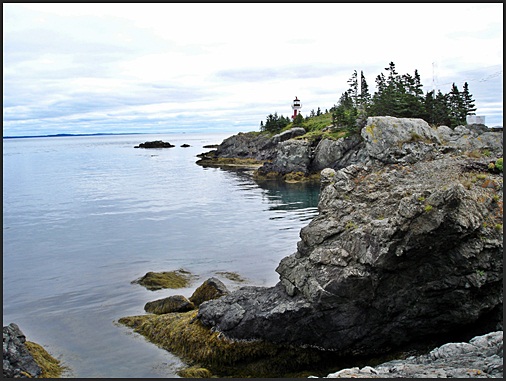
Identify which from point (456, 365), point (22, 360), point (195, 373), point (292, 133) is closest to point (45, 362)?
point (22, 360)

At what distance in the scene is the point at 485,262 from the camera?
49.7ft

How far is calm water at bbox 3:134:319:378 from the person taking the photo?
1966 centimetres

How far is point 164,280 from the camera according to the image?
1057 inches

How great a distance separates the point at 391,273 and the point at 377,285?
1.88 feet

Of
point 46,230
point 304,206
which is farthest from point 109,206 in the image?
point 304,206

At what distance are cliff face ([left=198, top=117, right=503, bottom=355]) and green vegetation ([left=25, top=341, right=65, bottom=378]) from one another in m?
5.22

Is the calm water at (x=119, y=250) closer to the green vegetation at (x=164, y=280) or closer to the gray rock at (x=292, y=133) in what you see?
the green vegetation at (x=164, y=280)

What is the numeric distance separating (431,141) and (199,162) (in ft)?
304

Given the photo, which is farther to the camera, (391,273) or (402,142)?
(402,142)

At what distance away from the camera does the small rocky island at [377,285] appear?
49.1 feet

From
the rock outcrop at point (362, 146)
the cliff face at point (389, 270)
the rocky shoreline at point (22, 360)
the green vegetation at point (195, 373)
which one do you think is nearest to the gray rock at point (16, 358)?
the rocky shoreline at point (22, 360)

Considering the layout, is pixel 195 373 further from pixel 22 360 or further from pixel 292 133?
pixel 292 133

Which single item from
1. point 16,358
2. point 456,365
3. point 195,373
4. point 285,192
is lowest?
point 195,373

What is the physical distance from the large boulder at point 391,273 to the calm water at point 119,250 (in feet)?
15.0
